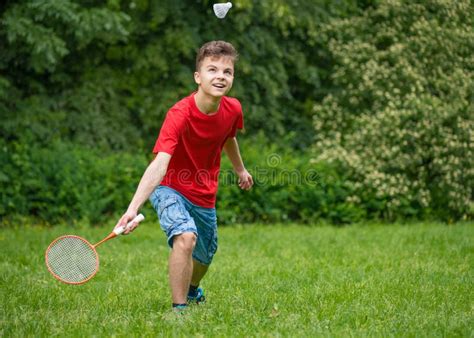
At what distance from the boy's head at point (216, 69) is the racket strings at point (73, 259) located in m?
1.41

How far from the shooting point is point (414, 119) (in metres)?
12.8

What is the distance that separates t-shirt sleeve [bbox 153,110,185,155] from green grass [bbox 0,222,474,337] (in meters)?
1.14

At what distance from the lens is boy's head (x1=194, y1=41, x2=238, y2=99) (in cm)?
525

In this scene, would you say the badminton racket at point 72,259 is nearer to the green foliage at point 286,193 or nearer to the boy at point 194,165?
the boy at point 194,165

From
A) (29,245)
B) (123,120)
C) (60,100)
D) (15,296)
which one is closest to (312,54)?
(123,120)

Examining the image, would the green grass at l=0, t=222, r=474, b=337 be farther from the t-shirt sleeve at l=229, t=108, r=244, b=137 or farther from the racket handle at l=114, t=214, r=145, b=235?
the t-shirt sleeve at l=229, t=108, r=244, b=137

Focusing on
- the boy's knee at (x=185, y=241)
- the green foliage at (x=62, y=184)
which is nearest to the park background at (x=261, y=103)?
the green foliage at (x=62, y=184)

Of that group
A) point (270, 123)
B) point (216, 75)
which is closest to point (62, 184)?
point (270, 123)

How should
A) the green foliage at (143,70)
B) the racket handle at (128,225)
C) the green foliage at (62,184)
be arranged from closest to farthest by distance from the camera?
the racket handle at (128,225), the green foliage at (62,184), the green foliage at (143,70)

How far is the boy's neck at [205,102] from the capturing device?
5.33 meters

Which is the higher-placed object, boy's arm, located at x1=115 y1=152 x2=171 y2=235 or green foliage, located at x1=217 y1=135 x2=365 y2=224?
boy's arm, located at x1=115 y1=152 x2=171 y2=235

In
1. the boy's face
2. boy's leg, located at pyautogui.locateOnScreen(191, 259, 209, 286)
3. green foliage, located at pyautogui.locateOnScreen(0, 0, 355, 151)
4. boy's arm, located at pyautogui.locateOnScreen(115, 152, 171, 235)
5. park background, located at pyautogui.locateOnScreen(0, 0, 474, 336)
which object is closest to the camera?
boy's arm, located at pyautogui.locateOnScreen(115, 152, 171, 235)

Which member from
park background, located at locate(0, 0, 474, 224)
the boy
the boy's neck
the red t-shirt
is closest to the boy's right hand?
Result: the boy

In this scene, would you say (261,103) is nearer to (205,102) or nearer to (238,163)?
(238,163)
